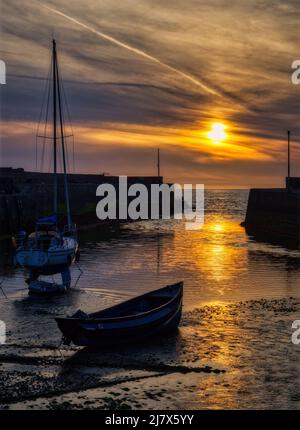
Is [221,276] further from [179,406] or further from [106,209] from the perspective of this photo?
[106,209]

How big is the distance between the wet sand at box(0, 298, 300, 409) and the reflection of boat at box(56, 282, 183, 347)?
382mm

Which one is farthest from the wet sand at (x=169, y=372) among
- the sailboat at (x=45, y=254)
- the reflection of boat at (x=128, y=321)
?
the sailboat at (x=45, y=254)

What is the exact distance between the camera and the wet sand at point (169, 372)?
14.7 m

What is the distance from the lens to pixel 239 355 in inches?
742

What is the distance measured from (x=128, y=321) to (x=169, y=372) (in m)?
3.26

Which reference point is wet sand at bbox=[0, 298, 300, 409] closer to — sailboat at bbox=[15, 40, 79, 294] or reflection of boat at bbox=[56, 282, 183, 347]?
reflection of boat at bbox=[56, 282, 183, 347]

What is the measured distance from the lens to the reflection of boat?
18.8 metres

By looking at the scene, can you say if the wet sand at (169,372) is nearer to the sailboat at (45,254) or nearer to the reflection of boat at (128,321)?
the reflection of boat at (128,321)

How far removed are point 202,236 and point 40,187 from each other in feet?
66.0

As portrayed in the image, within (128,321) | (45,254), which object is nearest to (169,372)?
(128,321)

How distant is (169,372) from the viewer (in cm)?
1697

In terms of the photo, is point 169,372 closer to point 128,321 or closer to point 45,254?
point 128,321

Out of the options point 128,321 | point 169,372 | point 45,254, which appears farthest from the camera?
point 45,254
